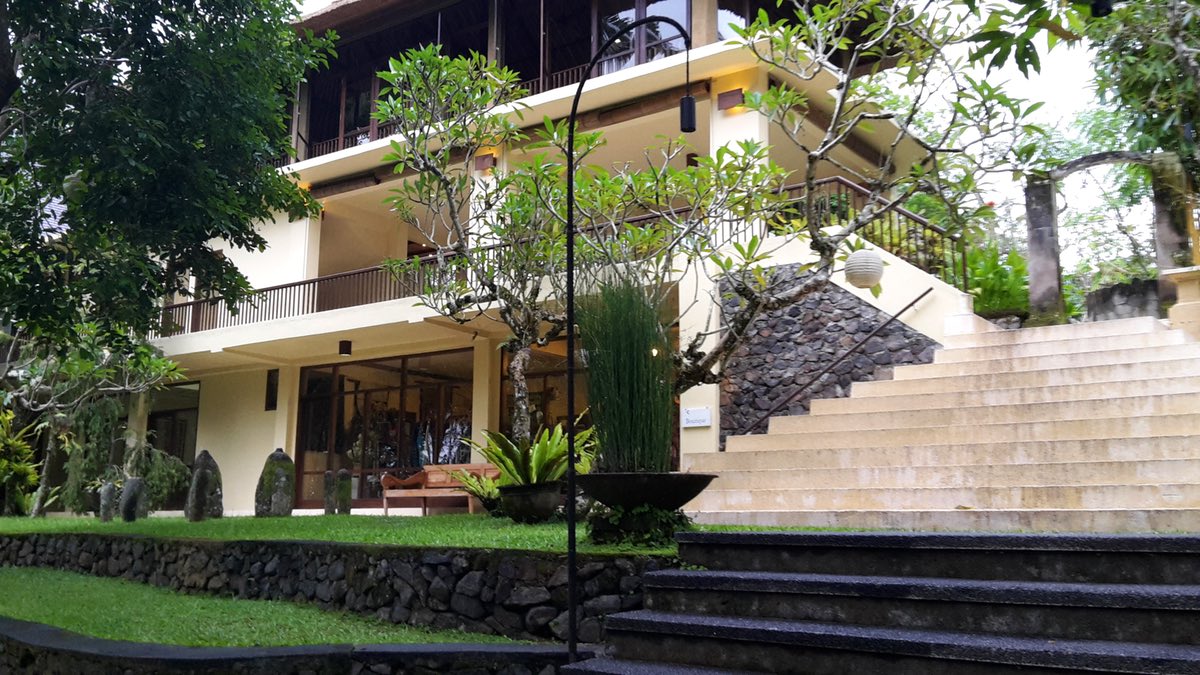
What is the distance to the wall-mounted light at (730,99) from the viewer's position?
1370cm

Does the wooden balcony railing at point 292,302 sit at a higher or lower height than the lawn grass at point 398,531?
higher

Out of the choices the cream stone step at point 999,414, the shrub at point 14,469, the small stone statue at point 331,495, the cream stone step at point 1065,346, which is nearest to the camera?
the cream stone step at point 999,414

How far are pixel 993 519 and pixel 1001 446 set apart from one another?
4.27 feet

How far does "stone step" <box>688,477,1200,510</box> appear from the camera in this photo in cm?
636

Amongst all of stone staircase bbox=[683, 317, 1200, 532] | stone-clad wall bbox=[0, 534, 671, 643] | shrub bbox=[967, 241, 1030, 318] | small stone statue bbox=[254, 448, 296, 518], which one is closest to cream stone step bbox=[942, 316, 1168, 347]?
stone staircase bbox=[683, 317, 1200, 532]

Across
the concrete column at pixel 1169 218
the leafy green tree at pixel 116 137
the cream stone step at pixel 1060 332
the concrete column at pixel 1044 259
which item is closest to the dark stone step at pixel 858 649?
the cream stone step at pixel 1060 332

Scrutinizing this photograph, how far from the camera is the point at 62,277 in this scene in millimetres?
9164

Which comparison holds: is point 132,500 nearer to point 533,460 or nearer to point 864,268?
point 533,460

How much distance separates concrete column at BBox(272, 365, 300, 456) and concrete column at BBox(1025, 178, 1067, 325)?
45.1 ft

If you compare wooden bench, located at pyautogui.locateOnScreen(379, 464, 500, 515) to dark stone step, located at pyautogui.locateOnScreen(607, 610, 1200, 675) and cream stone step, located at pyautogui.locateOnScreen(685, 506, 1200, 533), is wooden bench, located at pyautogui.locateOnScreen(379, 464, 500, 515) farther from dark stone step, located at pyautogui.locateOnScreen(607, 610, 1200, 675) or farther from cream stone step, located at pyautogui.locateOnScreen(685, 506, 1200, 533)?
dark stone step, located at pyautogui.locateOnScreen(607, 610, 1200, 675)

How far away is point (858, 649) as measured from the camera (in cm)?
409

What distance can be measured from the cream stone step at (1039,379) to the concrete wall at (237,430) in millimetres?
12888

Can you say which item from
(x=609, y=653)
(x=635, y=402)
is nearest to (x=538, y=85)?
(x=635, y=402)

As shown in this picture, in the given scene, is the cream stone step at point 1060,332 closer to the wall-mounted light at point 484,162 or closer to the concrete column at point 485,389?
the concrete column at point 485,389
